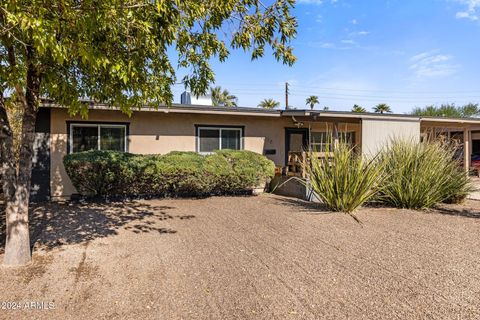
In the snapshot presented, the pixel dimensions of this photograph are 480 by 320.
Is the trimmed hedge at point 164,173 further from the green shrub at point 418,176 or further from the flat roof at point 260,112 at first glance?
the green shrub at point 418,176

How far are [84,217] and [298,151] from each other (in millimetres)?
7906

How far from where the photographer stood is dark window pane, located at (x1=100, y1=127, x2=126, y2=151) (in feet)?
32.8

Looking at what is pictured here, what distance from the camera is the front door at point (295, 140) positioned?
40.8ft

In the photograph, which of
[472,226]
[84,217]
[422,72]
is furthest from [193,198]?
[422,72]

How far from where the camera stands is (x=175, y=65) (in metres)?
5.41

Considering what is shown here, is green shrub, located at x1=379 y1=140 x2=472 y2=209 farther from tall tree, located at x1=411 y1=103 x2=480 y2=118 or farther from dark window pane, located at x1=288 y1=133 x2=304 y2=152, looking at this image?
tall tree, located at x1=411 y1=103 x2=480 y2=118

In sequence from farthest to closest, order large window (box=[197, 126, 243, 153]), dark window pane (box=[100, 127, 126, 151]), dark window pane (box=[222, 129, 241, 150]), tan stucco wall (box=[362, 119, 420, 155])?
tan stucco wall (box=[362, 119, 420, 155]) < dark window pane (box=[222, 129, 241, 150]) < large window (box=[197, 126, 243, 153]) < dark window pane (box=[100, 127, 126, 151])

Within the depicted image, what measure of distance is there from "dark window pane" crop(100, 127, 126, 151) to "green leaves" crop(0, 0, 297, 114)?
463 centimetres

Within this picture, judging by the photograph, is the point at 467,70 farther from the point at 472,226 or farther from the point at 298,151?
the point at 472,226

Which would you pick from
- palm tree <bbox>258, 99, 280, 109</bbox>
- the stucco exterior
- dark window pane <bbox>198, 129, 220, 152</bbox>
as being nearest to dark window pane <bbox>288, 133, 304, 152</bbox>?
the stucco exterior

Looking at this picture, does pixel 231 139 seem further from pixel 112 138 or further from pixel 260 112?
pixel 112 138

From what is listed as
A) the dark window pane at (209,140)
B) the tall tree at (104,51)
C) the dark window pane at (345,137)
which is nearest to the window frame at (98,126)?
the dark window pane at (209,140)

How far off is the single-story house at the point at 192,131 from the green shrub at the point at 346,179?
147 centimetres

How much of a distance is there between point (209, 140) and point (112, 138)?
10.2ft
